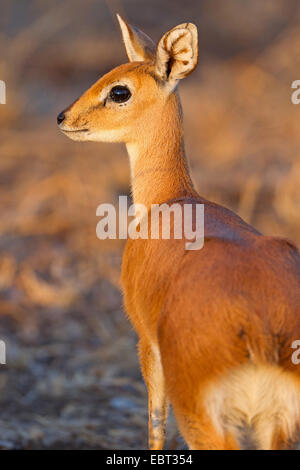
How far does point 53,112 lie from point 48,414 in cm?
592

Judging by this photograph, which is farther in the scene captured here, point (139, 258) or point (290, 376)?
point (139, 258)

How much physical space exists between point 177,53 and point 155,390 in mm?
1635

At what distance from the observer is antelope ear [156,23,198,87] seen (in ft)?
13.4

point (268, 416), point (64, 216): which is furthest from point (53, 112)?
point (268, 416)

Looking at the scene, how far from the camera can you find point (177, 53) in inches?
165

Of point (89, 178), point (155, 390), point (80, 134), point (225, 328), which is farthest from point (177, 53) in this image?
point (89, 178)

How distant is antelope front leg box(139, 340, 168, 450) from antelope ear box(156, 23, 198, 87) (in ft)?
4.43

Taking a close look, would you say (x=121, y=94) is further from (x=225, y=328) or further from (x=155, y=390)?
(x=225, y=328)

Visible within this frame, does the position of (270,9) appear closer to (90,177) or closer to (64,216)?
(90,177)

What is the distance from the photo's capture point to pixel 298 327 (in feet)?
9.75

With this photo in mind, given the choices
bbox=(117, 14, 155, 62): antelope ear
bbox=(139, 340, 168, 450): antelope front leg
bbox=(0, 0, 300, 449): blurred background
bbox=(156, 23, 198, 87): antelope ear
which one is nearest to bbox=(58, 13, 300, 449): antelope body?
bbox=(139, 340, 168, 450): antelope front leg

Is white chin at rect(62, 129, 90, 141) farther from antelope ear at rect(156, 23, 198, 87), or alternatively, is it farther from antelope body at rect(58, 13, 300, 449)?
antelope body at rect(58, 13, 300, 449)

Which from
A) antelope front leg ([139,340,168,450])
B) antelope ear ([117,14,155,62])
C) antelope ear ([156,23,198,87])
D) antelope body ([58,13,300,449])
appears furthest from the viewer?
antelope ear ([117,14,155,62])

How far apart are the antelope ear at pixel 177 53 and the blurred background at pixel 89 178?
2.06 meters
